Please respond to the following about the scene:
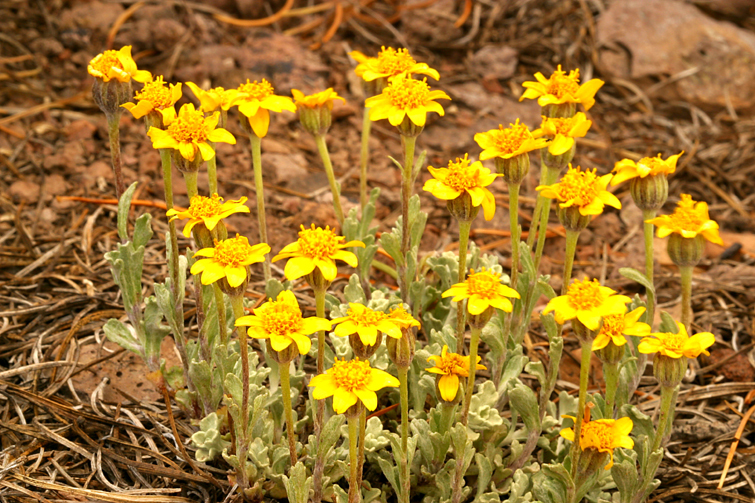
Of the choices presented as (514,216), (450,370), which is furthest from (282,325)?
(514,216)

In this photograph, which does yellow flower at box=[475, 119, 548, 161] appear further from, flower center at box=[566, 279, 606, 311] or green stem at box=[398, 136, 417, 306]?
flower center at box=[566, 279, 606, 311]

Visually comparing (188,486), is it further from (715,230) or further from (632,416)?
(715,230)

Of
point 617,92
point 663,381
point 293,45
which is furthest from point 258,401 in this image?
point 617,92

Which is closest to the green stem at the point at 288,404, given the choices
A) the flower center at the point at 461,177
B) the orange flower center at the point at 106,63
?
the flower center at the point at 461,177

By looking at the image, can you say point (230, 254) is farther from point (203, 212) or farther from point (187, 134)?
A: point (187, 134)

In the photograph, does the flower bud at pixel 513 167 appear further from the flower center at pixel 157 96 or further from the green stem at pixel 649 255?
the flower center at pixel 157 96

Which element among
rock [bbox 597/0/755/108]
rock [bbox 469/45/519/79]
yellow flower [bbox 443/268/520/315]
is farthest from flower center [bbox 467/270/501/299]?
rock [bbox 597/0/755/108]
